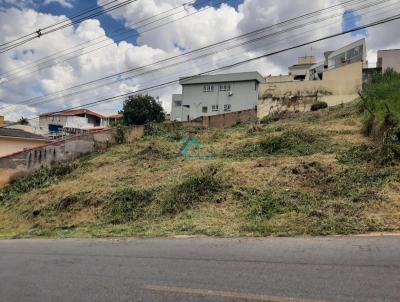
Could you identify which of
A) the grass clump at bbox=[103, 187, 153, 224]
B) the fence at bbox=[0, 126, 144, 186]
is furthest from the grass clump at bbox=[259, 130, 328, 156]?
the fence at bbox=[0, 126, 144, 186]

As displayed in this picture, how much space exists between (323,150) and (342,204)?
5.34 meters

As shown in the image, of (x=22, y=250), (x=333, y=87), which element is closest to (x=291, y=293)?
(x=22, y=250)

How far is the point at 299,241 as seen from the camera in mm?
8008

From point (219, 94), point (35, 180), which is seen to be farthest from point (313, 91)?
point (35, 180)

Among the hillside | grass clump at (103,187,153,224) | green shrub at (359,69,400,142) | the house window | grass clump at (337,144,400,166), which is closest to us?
the hillside

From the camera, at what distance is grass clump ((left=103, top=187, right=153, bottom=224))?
12.4 m

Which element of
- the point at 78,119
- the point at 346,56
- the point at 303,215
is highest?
the point at 346,56

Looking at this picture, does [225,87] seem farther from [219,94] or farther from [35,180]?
[35,180]

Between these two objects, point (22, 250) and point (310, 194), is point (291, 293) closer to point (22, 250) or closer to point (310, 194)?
point (310, 194)

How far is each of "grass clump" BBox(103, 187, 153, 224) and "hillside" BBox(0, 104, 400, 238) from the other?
35mm

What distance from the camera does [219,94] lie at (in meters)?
55.6

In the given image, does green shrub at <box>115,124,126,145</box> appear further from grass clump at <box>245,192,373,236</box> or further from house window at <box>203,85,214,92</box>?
house window at <box>203,85,214,92</box>

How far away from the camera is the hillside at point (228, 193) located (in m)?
9.61

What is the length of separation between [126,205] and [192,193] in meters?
2.13
